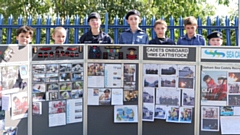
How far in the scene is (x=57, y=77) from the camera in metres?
5.19

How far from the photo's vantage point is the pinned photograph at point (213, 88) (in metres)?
5.11

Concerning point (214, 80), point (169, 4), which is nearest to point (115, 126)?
point (214, 80)

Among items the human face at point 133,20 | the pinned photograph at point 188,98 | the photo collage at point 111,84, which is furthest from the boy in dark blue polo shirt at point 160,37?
the pinned photograph at point 188,98

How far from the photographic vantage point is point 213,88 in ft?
16.9

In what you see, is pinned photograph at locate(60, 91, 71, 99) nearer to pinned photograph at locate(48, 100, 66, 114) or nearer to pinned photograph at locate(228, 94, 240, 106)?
pinned photograph at locate(48, 100, 66, 114)

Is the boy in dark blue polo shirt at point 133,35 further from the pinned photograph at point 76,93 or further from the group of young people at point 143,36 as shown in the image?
the pinned photograph at point 76,93

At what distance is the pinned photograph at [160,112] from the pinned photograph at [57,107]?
53.6 inches

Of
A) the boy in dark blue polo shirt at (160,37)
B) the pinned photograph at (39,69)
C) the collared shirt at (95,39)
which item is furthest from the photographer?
the collared shirt at (95,39)

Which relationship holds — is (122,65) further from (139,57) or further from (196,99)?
(196,99)

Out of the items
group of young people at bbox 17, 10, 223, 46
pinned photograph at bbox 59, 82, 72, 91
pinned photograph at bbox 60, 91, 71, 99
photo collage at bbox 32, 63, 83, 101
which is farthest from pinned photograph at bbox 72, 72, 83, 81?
group of young people at bbox 17, 10, 223, 46

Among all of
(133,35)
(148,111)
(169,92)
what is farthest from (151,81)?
(133,35)

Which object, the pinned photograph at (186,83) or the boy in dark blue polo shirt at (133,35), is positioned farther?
the boy in dark blue polo shirt at (133,35)

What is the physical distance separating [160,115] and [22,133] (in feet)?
6.52

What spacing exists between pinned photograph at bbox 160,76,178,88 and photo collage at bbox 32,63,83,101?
Answer: 1.22 m
